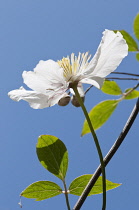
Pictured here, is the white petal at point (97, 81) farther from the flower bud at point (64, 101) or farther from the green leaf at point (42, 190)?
the green leaf at point (42, 190)

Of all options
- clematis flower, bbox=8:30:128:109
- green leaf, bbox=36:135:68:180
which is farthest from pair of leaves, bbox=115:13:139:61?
green leaf, bbox=36:135:68:180

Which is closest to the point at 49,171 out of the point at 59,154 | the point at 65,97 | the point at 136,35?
the point at 59,154

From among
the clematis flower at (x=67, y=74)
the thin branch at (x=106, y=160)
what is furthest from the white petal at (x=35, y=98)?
the thin branch at (x=106, y=160)

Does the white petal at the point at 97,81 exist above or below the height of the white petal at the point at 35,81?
below

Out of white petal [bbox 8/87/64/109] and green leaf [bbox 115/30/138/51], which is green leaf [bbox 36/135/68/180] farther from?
green leaf [bbox 115/30/138/51]

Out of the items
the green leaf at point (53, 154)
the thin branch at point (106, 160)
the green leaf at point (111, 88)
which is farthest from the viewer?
the green leaf at point (111, 88)

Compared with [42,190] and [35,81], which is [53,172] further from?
[35,81]
